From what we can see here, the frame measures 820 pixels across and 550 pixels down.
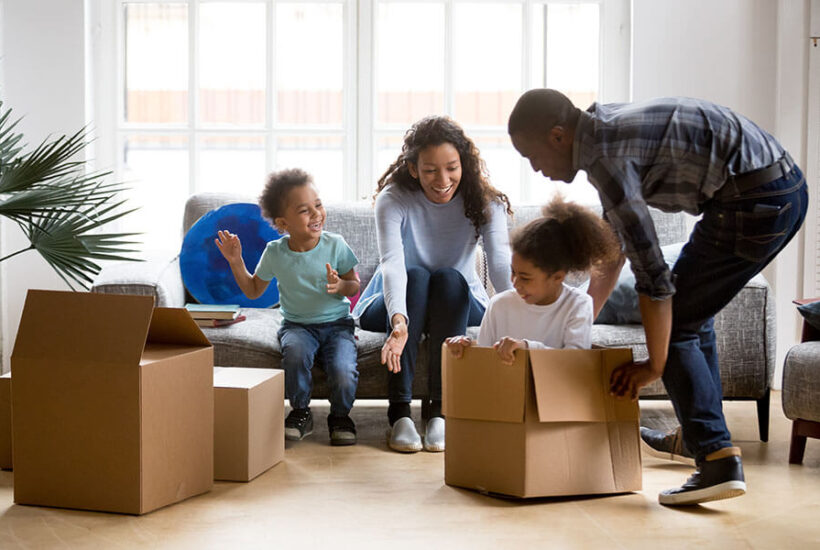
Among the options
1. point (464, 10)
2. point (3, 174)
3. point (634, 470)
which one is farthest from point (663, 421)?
point (3, 174)

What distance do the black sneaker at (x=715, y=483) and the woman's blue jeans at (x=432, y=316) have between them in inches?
33.7

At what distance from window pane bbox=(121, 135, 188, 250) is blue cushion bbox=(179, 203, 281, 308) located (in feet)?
2.89

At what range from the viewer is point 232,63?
3924 millimetres

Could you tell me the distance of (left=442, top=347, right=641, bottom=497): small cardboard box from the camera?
6.80 ft

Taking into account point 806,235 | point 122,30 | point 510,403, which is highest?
point 122,30

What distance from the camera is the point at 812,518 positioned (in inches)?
81.2

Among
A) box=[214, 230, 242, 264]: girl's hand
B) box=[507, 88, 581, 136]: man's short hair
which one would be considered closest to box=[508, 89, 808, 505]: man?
box=[507, 88, 581, 136]: man's short hair

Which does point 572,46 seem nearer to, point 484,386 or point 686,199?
point 686,199

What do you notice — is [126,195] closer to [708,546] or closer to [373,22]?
[373,22]

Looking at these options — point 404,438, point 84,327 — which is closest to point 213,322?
point 404,438

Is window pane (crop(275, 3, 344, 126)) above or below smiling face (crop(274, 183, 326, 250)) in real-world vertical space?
above

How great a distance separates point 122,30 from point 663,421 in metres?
2.72

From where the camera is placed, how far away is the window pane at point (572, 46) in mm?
3945

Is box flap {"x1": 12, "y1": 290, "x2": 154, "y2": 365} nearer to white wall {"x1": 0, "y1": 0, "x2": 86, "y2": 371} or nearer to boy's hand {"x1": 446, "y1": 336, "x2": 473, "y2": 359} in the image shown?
boy's hand {"x1": 446, "y1": 336, "x2": 473, "y2": 359}
